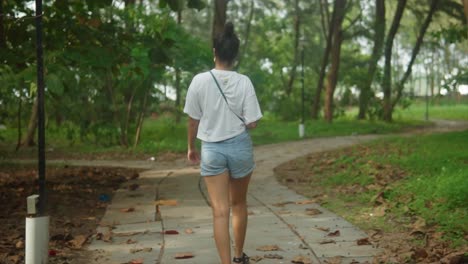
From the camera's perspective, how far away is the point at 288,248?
601cm

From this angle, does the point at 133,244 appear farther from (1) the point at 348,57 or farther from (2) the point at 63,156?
(1) the point at 348,57

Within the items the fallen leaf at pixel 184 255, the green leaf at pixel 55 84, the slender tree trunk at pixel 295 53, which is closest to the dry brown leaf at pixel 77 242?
the fallen leaf at pixel 184 255

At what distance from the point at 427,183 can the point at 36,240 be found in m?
5.14

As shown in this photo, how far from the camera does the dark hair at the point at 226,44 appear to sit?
4891mm

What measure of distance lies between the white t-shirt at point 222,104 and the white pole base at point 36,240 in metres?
1.69

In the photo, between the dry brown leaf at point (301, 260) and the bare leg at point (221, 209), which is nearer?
the bare leg at point (221, 209)

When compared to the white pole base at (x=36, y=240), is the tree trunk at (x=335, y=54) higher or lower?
higher

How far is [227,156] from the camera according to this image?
4824 mm

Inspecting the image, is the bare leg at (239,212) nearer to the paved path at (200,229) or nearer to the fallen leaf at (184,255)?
the paved path at (200,229)

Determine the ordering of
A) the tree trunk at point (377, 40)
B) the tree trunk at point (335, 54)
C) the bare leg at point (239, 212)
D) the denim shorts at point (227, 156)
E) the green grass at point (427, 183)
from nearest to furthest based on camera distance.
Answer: the denim shorts at point (227, 156), the bare leg at point (239, 212), the green grass at point (427, 183), the tree trunk at point (377, 40), the tree trunk at point (335, 54)

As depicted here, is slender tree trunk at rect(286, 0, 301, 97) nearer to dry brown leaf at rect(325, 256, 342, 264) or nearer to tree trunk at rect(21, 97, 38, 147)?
tree trunk at rect(21, 97, 38, 147)

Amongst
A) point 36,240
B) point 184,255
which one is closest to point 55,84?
point 36,240

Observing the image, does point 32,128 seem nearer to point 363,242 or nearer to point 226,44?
point 363,242

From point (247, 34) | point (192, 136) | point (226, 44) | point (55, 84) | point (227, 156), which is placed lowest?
point (227, 156)
